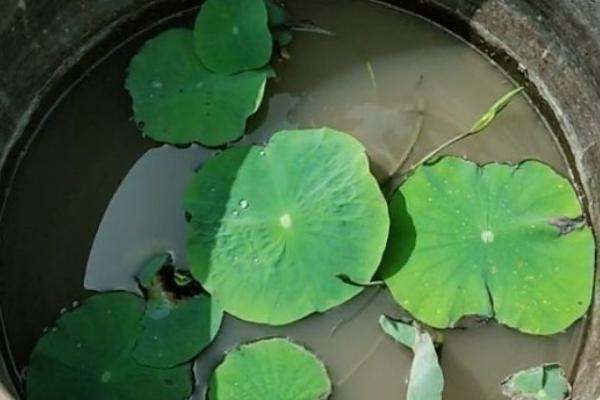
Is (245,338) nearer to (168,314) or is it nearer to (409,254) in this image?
(168,314)

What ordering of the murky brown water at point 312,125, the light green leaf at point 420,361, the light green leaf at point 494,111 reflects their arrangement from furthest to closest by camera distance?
the light green leaf at point 494,111, the murky brown water at point 312,125, the light green leaf at point 420,361

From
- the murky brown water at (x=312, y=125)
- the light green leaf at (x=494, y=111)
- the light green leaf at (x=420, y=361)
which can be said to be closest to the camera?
the light green leaf at (x=420, y=361)

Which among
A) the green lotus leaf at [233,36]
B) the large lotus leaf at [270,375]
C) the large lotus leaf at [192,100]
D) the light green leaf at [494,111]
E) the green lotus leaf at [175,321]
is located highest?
the green lotus leaf at [233,36]

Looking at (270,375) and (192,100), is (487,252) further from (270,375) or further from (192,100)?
(192,100)

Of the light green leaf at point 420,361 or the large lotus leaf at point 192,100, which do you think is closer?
the light green leaf at point 420,361

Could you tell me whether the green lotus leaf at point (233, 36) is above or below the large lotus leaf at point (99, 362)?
above

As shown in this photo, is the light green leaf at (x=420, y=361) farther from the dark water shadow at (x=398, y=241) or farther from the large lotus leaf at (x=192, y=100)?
the large lotus leaf at (x=192, y=100)

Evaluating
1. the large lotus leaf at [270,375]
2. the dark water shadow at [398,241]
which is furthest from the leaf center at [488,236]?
the large lotus leaf at [270,375]
